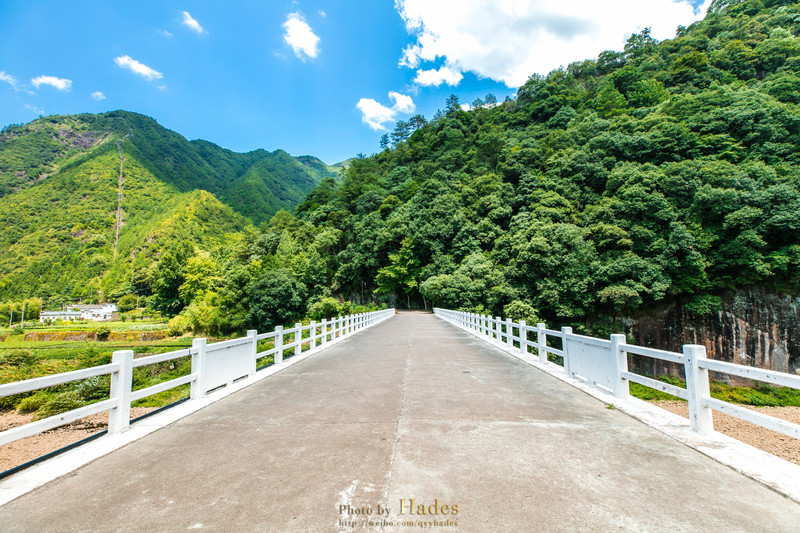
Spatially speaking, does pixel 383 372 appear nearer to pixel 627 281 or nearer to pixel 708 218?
pixel 627 281

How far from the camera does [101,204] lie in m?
135

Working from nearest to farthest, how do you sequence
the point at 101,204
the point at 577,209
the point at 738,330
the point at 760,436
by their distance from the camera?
the point at 760,436 < the point at 738,330 < the point at 577,209 < the point at 101,204

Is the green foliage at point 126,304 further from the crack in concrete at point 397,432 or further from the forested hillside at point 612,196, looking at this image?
the crack in concrete at point 397,432

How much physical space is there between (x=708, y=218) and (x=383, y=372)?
130 ft

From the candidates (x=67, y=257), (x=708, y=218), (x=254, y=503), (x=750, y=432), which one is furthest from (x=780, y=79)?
(x=67, y=257)

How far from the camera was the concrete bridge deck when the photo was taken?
2420 mm

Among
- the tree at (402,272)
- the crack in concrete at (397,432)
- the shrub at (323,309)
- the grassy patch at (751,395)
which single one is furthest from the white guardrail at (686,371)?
the tree at (402,272)

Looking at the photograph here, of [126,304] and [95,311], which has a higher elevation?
[126,304]

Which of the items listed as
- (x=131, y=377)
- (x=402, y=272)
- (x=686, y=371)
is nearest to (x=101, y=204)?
(x=402, y=272)

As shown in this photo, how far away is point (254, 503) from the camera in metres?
2.64

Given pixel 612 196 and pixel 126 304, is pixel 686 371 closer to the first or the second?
pixel 612 196

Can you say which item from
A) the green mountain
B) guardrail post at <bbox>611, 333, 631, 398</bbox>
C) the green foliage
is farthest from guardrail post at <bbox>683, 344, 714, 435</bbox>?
the green foliage

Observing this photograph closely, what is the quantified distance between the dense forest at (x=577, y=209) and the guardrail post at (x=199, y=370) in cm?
2879

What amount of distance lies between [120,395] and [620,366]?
702 cm
